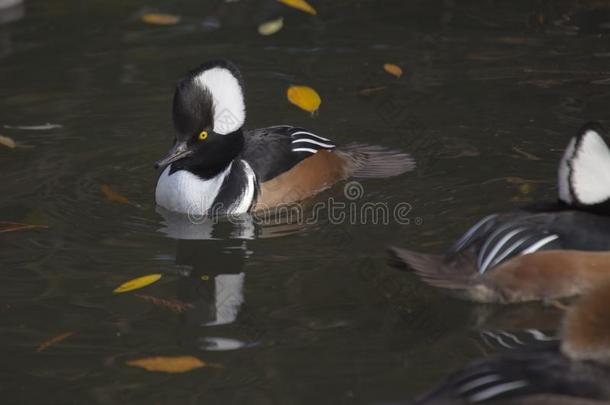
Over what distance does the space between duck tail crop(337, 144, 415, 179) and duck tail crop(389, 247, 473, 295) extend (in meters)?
2.19

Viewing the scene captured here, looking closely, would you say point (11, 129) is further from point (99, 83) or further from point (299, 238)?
point (299, 238)

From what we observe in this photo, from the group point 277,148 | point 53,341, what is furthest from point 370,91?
point 53,341

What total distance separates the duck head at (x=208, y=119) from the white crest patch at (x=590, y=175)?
2541 mm

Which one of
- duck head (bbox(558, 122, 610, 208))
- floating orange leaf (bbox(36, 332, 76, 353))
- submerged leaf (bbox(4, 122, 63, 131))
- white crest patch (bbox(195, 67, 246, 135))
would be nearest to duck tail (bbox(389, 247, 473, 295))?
duck head (bbox(558, 122, 610, 208))

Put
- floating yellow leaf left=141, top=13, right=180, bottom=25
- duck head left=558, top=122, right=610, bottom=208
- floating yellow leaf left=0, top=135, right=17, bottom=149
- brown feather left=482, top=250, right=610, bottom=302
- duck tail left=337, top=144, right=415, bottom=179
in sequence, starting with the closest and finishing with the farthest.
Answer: brown feather left=482, top=250, right=610, bottom=302 → duck head left=558, top=122, right=610, bottom=208 → duck tail left=337, top=144, right=415, bottom=179 → floating yellow leaf left=0, top=135, right=17, bottom=149 → floating yellow leaf left=141, top=13, right=180, bottom=25

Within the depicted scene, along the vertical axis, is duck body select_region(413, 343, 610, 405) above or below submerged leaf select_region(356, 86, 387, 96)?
below

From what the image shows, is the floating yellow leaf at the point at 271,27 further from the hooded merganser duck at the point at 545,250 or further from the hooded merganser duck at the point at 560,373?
the hooded merganser duck at the point at 560,373

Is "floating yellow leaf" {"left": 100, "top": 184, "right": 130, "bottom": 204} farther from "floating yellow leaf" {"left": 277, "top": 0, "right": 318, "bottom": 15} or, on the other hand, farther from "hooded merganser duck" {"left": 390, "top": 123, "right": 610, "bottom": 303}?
"floating yellow leaf" {"left": 277, "top": 0, "right": 318, "bottom": 15}

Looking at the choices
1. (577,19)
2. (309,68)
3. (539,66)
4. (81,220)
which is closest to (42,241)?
(81,220)

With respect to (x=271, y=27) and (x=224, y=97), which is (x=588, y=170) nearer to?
(x=224, y=97)

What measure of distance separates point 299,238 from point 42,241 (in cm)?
164

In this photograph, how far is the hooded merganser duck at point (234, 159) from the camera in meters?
7.93

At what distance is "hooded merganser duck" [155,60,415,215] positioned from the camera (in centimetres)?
793

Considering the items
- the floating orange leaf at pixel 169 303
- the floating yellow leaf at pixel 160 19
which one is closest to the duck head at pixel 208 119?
the floating orange leaf at pixel 169 303
